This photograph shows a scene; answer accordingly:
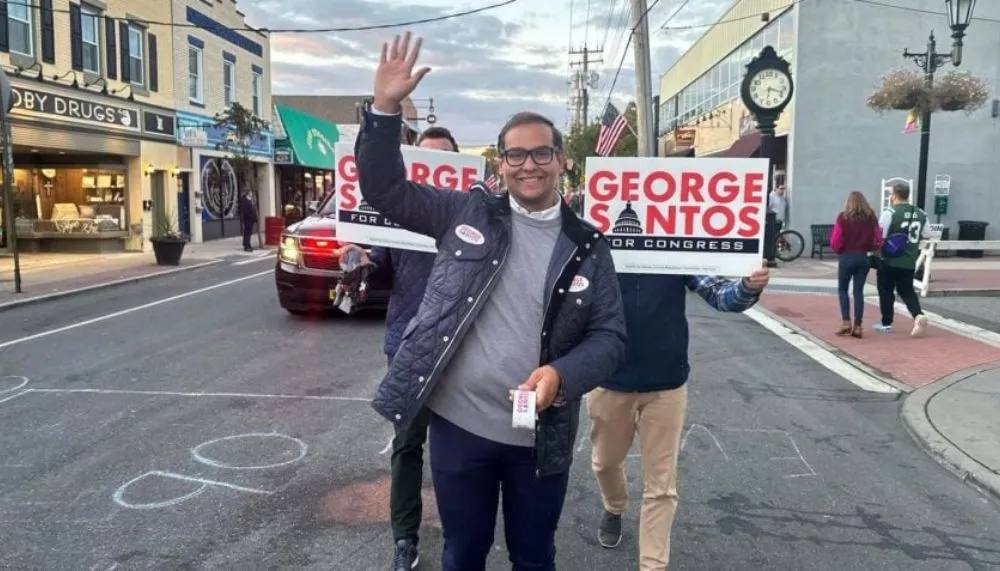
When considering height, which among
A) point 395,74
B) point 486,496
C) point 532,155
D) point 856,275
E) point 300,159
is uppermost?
point 300,159

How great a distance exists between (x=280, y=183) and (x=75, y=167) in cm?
1328

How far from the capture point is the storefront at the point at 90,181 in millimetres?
19016

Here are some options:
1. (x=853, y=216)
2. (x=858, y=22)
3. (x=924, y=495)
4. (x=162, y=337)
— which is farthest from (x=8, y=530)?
(x=858, y=22)

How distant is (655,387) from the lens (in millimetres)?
3299

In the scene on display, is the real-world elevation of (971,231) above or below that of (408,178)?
below

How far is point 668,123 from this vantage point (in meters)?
44.4

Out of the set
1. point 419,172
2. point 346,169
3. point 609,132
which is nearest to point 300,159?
point 609,132

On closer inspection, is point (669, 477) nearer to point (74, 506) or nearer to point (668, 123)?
point (74, 506)

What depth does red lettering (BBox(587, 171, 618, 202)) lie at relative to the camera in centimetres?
346

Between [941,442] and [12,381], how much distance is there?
736 centimetres

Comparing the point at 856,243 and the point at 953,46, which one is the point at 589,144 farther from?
the point at 856,243

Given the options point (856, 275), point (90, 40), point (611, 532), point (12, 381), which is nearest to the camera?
point (611, 532)

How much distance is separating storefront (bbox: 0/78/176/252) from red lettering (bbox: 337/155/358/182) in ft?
54.5

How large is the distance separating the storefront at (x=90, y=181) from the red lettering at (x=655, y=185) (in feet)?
59.9
